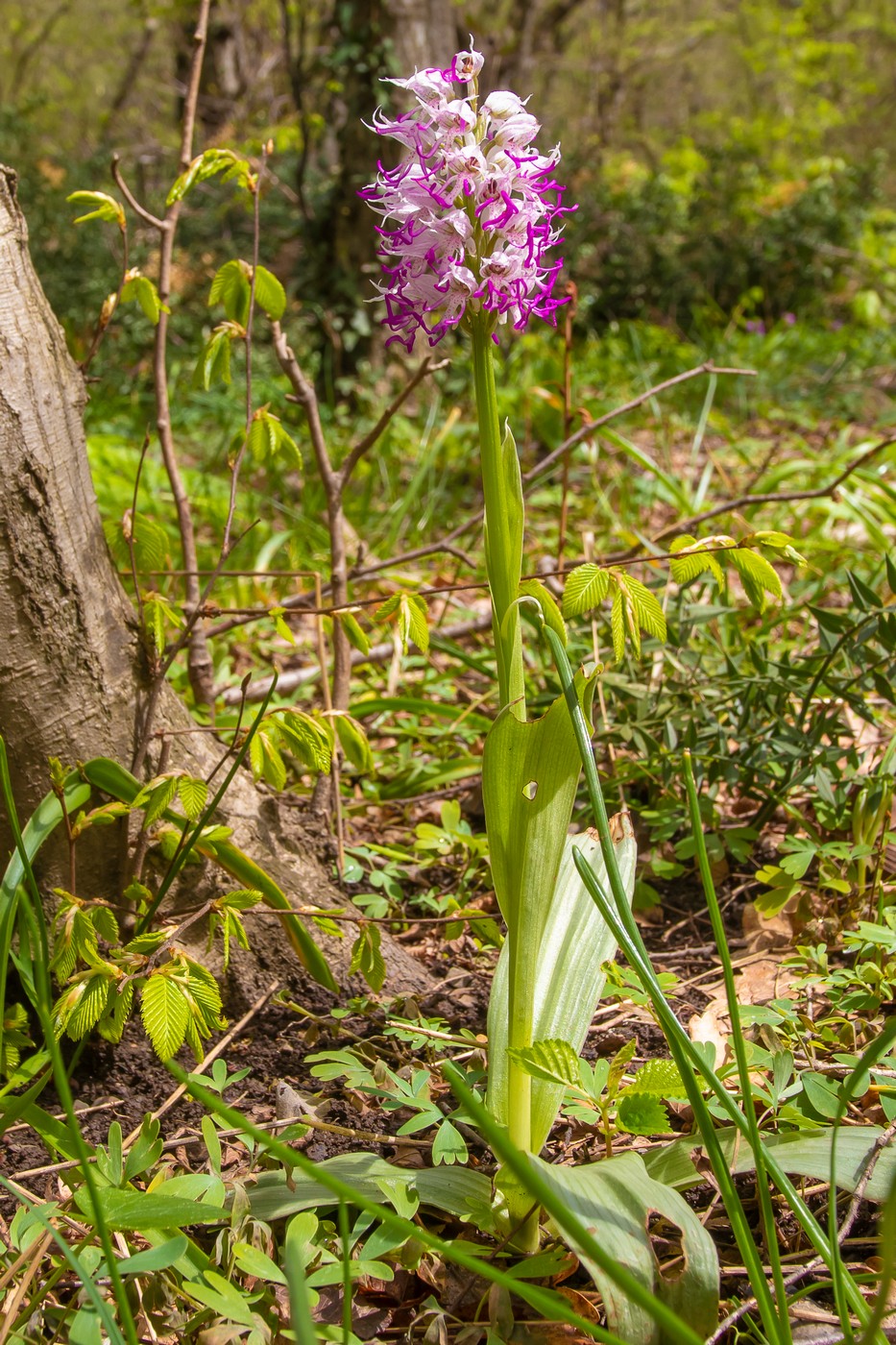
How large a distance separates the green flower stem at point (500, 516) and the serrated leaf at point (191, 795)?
0.42 meters

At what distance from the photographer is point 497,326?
1.02 metres

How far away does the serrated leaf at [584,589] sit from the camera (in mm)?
1155

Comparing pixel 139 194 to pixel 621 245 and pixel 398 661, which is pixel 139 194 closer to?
pixel 621 245

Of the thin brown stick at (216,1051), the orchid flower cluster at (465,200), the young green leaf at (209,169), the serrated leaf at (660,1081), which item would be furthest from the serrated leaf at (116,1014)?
the young green leaf at (209,169)

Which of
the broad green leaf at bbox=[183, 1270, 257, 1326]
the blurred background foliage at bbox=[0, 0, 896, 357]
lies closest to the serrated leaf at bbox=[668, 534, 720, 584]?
the broad green leaf at bbox=[183, 1270, 257, 1326]

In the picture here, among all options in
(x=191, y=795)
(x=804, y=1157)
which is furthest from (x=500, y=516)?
(x=804, y=1157)

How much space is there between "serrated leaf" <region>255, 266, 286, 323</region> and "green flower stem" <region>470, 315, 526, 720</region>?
56 centimetres

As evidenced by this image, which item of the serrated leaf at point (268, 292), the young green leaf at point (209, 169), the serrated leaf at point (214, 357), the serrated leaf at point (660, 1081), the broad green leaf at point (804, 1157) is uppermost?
the young green leaf at point (209, 169)

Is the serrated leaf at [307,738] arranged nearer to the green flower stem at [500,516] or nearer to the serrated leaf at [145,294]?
the green flower stem at [500,516]

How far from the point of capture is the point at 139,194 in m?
6.22

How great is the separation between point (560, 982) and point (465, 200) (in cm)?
87

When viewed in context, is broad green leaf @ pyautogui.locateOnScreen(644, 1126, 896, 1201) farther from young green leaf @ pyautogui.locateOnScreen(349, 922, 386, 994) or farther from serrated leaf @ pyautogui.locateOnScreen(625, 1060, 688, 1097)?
young green leaf @ pyautogui.locateOnScreen(349, 922, 386, 994)

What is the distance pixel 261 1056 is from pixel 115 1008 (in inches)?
11.4

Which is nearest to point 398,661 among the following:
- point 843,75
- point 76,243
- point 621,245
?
point 76,243
